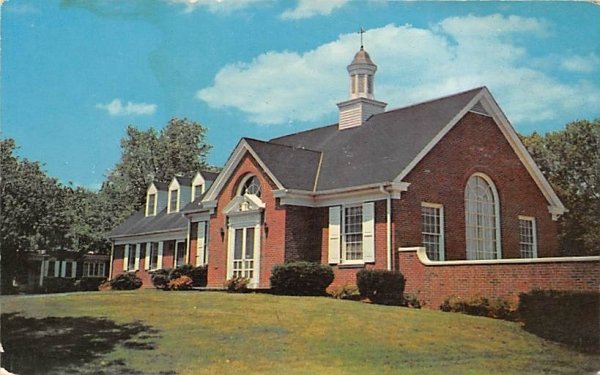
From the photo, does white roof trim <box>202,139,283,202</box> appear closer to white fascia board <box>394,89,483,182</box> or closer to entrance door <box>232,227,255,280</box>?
entrance door <box>232,227,255,280</box>

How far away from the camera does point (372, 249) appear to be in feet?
56.9

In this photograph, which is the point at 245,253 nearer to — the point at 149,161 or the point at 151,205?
the point at 149,161

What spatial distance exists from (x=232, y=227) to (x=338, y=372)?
34.6 ft

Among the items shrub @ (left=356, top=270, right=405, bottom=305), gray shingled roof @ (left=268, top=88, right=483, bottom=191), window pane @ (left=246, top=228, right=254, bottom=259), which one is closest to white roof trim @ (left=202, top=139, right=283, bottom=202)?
gray shingled roof @ (left=268, top=88, right=483, bottom=191)

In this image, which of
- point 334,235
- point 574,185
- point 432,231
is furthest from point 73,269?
point 574,185

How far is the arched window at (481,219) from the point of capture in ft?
61.2

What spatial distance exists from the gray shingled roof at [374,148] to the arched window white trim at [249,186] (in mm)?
906

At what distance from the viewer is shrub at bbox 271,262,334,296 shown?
1741 cm

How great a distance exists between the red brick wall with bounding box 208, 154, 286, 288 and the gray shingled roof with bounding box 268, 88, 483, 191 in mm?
618

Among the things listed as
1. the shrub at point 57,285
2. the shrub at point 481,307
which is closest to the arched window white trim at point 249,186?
the shrub at point 57,285

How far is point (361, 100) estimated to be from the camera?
21359mm

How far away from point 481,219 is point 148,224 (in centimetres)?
1459

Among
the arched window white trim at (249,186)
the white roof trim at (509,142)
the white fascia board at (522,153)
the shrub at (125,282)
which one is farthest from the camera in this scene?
the shrub at (125,282)

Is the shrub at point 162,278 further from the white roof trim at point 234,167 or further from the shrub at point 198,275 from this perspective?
the white roof trim at point 234,167
